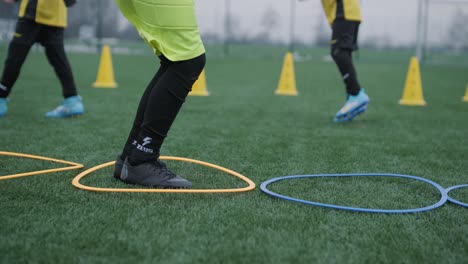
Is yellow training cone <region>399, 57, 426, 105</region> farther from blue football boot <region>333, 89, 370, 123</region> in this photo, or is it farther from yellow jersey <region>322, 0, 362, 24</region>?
yellow jersey <region>322, 0, 362, 24</region>

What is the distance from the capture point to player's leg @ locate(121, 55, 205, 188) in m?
2.62

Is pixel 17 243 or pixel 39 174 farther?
pixel 39 174

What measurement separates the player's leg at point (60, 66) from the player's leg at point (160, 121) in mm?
2717

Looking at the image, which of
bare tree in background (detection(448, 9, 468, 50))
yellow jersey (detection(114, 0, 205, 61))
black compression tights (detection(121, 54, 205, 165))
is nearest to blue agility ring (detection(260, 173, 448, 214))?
black compression tights (detection(121, 54, 205, 165))

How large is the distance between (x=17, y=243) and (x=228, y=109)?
4.70 m

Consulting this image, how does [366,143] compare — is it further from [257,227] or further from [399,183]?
[257,227]

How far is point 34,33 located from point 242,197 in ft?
11.0

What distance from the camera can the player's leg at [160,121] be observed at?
8.59 ft

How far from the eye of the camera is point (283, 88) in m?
9.14

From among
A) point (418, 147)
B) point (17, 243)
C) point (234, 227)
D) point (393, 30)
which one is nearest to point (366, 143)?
point (418, 147)

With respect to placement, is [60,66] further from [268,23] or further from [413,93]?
[268,23]

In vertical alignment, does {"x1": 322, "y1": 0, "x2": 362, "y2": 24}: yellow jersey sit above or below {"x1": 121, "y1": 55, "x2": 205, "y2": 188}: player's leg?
above

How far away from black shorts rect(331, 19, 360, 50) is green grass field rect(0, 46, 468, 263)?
0.85 meters

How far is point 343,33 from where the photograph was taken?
207 inches
